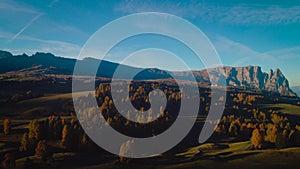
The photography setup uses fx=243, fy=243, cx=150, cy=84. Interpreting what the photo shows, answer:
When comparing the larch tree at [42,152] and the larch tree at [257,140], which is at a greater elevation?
the larch tree at [42,152]

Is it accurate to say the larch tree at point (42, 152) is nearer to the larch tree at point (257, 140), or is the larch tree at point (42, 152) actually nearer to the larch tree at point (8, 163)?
the larch tree at point (8, 163)

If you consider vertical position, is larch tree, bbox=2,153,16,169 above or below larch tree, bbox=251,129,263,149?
above

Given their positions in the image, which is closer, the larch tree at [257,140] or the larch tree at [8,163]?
the larch tree at [8,163]

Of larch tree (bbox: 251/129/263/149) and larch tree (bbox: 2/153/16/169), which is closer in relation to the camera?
larch tree (bbox: 2/153/16/169)

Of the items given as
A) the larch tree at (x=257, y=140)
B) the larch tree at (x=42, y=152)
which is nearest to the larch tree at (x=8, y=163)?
the larch tree at (x=42, y=152)

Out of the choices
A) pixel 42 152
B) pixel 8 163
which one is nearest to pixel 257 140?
pixel 42 152

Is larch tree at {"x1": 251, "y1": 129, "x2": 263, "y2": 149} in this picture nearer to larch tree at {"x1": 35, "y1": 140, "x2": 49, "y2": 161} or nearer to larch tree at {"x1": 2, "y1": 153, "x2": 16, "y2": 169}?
larch tree at {"x1": 35, "y1": 140, "x2": 49, "y2": 161}

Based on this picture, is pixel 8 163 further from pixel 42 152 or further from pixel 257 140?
pixel 257 140

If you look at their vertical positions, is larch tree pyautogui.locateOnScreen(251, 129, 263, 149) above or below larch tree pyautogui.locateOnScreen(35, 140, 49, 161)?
below

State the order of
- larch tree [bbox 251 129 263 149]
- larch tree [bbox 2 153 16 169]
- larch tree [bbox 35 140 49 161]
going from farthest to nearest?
1. larch tree [bbox 251 129 263 149]
2. larch tree [bbox 35 140 49 161]
3. larch tree [bbox 2 153 16 169]

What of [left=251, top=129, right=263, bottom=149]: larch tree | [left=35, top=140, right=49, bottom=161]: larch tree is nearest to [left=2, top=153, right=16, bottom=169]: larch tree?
[left=35, top=140, right=49, bottom=161]: larch tree

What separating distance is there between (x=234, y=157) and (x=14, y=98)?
12400 centimetres

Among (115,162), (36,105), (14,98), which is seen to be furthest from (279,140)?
(14,98)

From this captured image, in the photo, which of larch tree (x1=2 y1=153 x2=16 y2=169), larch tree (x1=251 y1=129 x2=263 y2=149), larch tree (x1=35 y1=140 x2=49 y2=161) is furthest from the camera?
larch tree (x1=251 y1=129 x2=263 y2=149)
